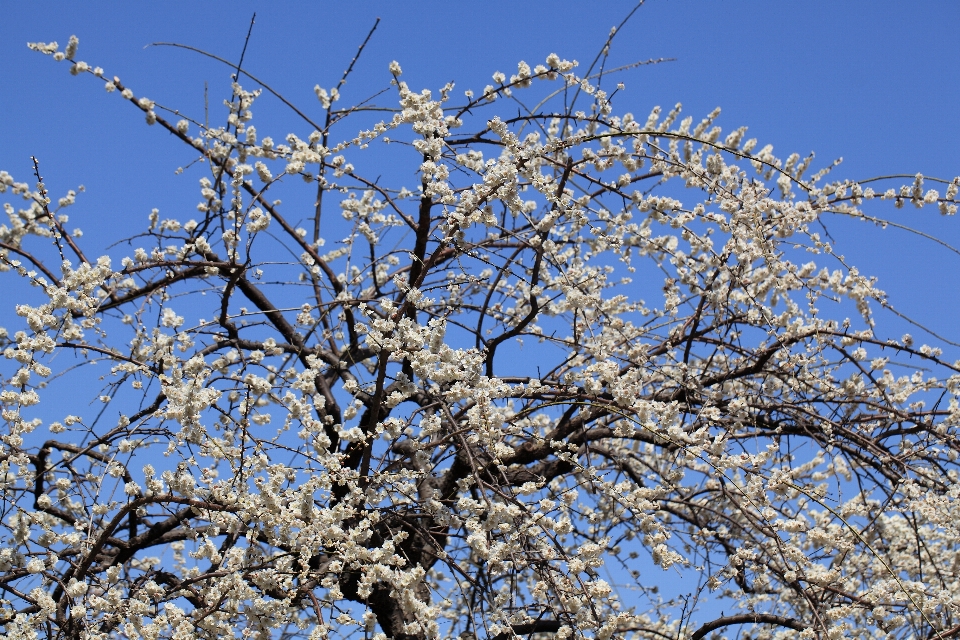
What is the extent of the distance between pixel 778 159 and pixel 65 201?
3.56 m

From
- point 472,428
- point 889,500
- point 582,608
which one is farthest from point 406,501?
point 889,500

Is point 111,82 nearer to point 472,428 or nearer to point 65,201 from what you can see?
point 65,201

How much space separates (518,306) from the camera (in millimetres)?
5375

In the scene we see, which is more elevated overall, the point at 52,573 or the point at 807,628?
the point at 52,573

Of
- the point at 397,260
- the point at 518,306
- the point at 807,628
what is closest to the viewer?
the point at 807,628

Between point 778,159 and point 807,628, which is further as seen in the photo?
point 778,159

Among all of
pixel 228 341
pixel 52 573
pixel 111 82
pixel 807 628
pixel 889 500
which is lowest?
pixel 807 628

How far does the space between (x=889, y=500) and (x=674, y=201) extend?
1.58 metres

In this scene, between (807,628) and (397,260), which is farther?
(397,260)

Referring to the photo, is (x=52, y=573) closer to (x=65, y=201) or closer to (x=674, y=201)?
(x=65, y=201)

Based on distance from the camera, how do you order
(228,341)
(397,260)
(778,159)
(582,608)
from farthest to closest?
(397,260) → (778,159) → (228,341) → (582,608)

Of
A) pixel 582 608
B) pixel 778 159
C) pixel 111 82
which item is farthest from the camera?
pixel 778 159

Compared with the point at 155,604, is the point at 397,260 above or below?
above

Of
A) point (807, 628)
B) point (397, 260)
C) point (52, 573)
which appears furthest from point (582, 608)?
point (397, 260)
